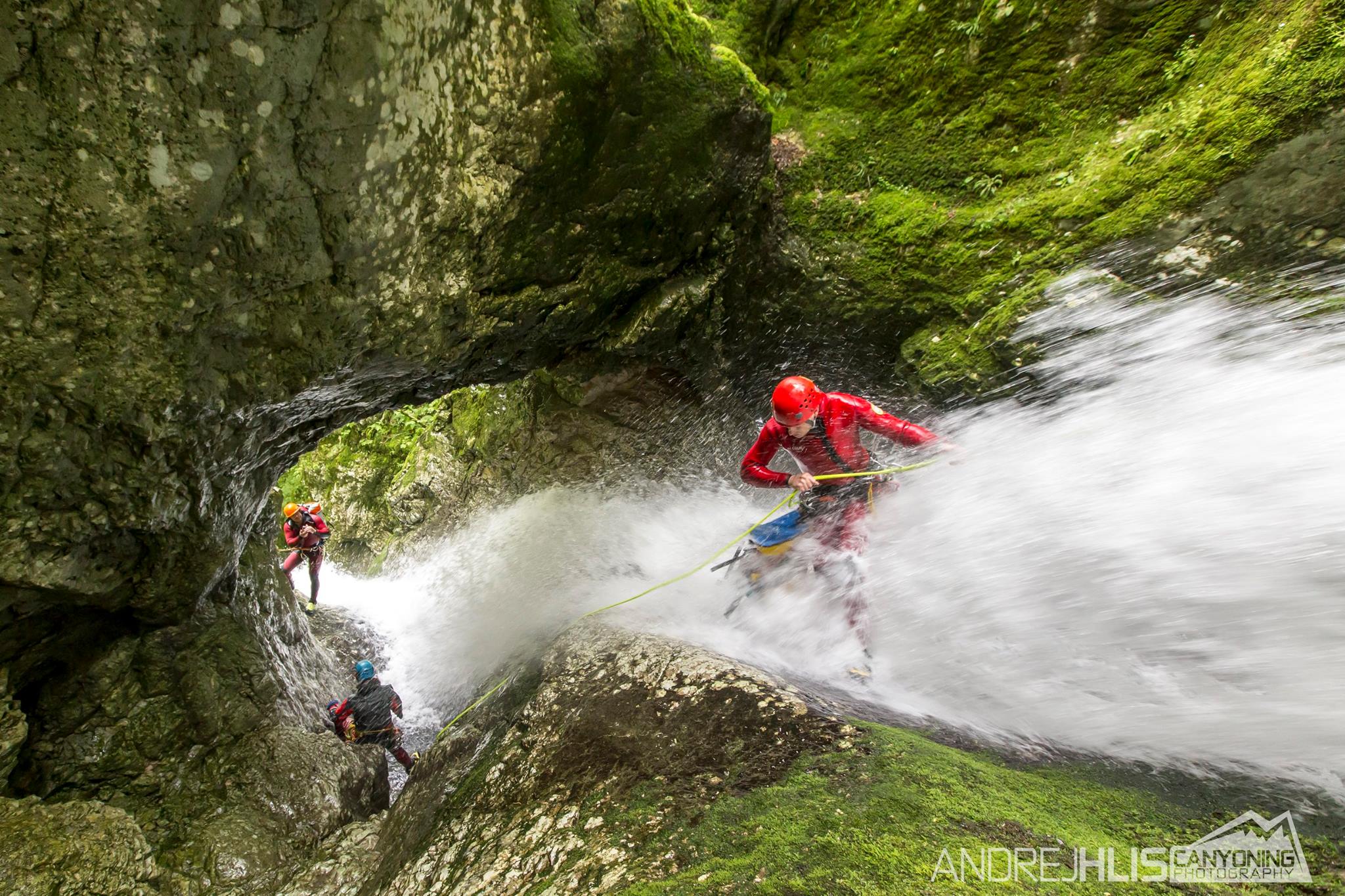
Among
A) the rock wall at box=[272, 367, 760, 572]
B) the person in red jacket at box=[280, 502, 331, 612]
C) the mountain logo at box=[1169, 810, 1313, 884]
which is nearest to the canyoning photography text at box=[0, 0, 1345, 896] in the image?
the mountain logo at box=[1169, 810, 1313, 884]

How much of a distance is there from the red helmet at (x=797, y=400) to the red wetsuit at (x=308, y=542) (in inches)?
358

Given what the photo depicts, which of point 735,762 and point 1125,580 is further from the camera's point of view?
point 1125,580

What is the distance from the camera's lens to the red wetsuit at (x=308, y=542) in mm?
10406

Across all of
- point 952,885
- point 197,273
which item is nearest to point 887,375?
point 952,885

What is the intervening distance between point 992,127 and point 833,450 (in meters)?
3.42

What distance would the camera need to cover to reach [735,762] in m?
2.96

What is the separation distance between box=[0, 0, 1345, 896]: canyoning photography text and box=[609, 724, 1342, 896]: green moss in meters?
0.03

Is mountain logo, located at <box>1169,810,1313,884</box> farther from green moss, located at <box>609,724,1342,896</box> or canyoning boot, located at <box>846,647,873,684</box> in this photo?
canyoning boot, located at <box>846,647,873,684</box>

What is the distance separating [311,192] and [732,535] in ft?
20.8

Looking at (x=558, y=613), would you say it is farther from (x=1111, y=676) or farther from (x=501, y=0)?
(x=501, y=0)

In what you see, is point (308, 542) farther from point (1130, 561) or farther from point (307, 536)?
point (1130, 561)

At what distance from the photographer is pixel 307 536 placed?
1048 centimetres

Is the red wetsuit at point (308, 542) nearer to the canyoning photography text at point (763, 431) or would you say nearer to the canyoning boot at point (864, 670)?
the canyoning photography text at point (763, 431)

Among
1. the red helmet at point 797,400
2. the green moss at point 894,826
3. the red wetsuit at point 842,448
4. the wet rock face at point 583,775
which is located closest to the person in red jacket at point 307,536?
the wet rock face at point 583,775
